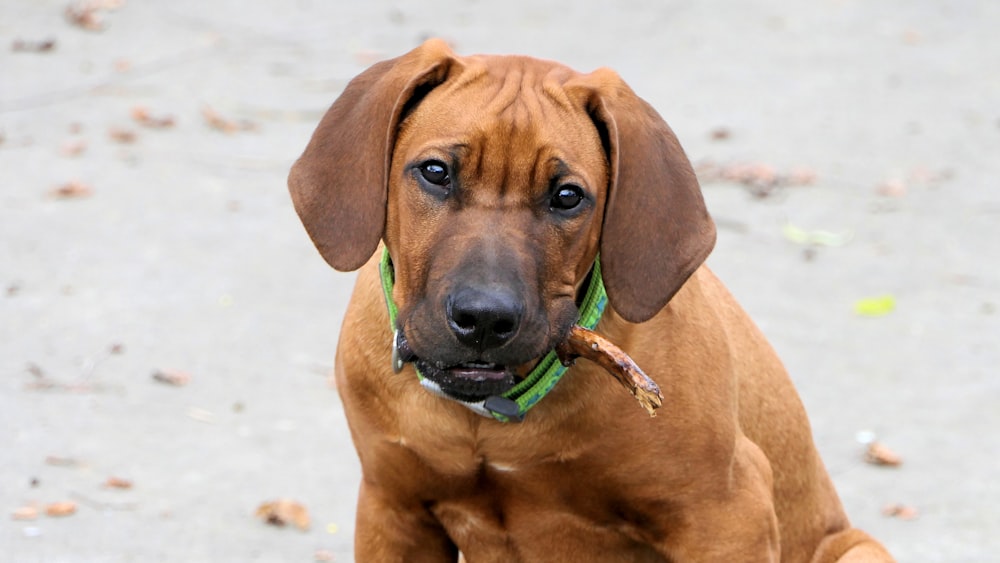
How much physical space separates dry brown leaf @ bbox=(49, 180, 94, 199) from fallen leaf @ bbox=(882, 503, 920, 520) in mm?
4816

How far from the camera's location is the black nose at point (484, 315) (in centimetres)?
323

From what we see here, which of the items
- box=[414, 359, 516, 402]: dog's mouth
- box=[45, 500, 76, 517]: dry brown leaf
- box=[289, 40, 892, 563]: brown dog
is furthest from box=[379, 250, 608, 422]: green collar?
box=[45, 500, 76, 517]: dry brown leaf

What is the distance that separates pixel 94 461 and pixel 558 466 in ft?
8.11

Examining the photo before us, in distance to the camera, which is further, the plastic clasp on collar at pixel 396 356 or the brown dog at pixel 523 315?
the plastic clasp on collar at pixel 396 356

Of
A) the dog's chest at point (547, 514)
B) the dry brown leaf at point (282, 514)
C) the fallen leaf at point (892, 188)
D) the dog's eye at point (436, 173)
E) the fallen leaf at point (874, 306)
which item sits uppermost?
the dog's eye at point (436, 173)

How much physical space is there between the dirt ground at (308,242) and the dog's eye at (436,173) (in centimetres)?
205

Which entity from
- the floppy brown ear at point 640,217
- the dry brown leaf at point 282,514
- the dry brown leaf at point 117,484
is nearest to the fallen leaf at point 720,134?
the dry brown leaf at point 282,514

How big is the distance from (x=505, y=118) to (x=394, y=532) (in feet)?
4.21

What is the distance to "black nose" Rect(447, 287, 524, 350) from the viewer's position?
3.23 m

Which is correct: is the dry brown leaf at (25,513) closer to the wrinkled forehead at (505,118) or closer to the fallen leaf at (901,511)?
the wrinkled forehead at (505,118)

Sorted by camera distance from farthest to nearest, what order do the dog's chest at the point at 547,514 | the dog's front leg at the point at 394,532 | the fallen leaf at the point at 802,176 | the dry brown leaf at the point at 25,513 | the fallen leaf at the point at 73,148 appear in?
the fallen leaf at the point at 802,176, the fallen leaf at the point at 73,148, the dry brown leaf at the point at 25,513, the dog's front leg at the point at 394,532, the dog's chest at the point at 547,514

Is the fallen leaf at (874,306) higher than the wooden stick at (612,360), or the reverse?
the wooden stick at (612,360)

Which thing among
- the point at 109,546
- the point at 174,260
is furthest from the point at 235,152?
the point at 109,546

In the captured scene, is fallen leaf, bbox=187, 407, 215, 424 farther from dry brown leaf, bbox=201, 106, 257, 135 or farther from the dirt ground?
dry brown leaf, bbox=201, 106, 257, 135
